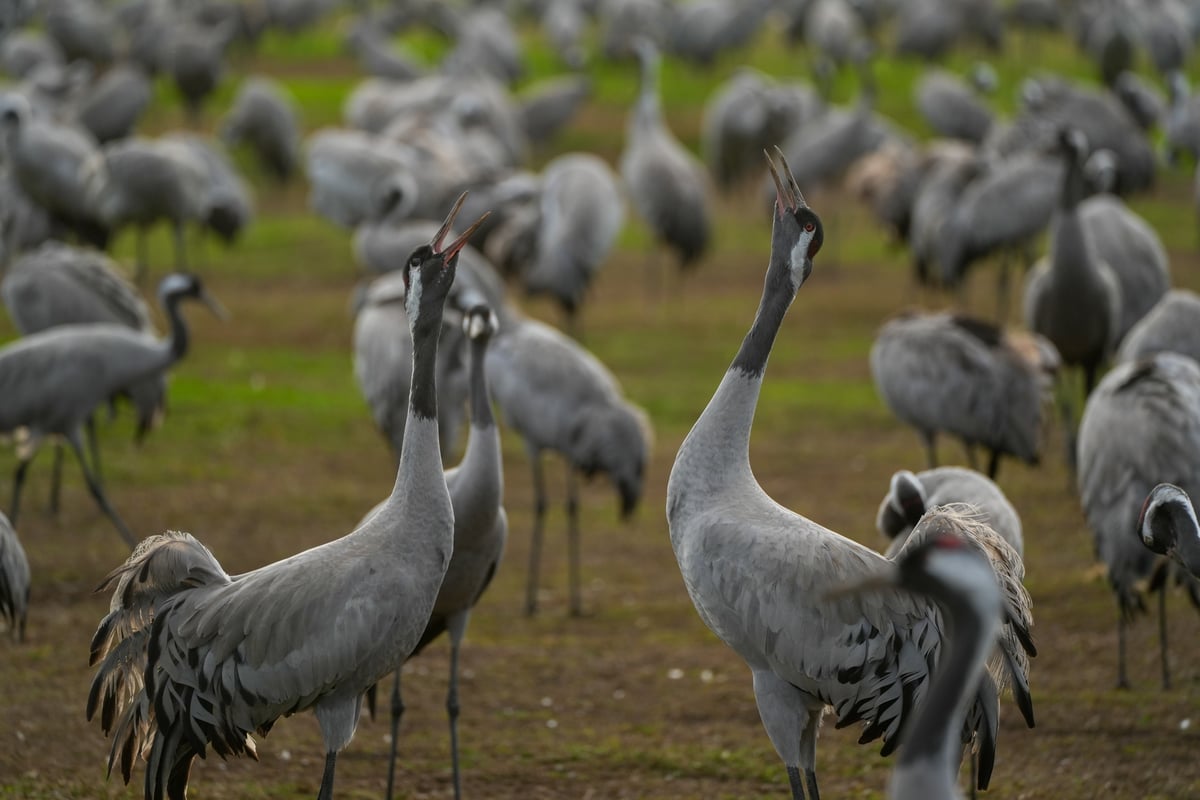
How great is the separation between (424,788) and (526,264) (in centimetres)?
768

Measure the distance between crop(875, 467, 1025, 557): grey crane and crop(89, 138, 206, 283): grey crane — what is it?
332 inches

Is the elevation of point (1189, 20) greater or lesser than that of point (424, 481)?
greater

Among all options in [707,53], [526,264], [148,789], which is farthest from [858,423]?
[707,53]

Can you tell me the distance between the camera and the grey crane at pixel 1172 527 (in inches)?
183

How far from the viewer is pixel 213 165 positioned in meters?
15.7

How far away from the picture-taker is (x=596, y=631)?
24.0ft

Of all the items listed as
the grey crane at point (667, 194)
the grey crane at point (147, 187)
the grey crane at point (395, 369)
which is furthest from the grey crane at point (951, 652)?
the grey crane at point (667, 194)

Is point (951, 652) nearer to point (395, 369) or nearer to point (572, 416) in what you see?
point (572, 416)

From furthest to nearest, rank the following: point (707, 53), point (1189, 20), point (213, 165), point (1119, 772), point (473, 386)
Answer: point (707, 53), point (1189, 20), point (213, 165), point (473, 386), point (1119, 772)

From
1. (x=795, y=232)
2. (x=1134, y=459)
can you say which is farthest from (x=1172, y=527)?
(x=795, y=232)

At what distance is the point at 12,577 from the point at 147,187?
25.7 feet

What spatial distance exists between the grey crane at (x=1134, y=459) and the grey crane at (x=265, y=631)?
276 cm

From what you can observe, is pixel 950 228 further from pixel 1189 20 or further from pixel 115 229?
pixel 1189 20

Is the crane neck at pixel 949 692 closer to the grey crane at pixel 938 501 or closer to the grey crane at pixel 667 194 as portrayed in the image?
the grey crane at pixel 938 501
